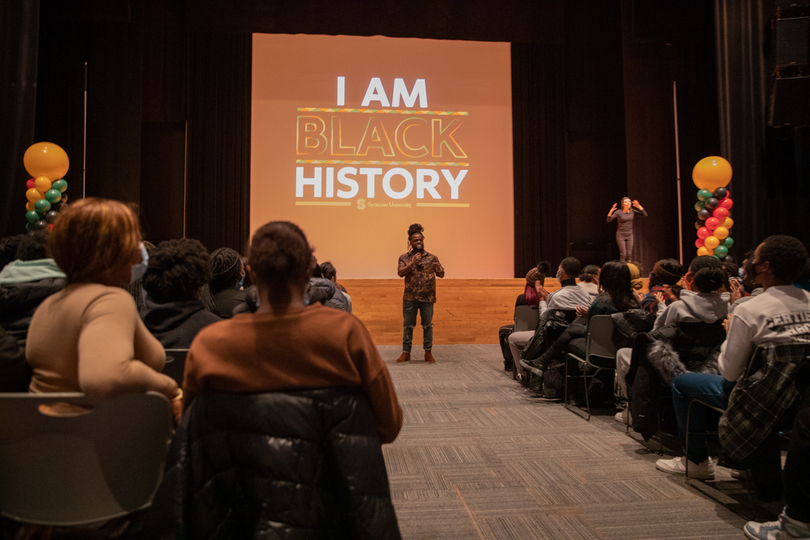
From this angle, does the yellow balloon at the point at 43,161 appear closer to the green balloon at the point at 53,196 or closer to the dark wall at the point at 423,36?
the green balloon at the point at 53,196

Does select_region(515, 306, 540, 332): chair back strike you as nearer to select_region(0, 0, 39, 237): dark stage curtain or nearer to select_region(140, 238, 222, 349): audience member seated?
select_region(140, 238, 222, 349): audience member seated

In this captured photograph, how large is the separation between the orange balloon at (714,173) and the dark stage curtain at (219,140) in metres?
6.78

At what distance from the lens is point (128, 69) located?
8.64m

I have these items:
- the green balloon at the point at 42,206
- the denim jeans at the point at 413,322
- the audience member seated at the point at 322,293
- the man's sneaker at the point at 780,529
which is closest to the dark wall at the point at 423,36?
the green balloon at the point at 42,206

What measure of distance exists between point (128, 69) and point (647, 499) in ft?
30.1

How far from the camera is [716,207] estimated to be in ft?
24.0

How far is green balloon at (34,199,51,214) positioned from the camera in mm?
6551

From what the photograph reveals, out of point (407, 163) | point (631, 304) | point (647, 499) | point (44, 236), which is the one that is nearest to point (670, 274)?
point (631, 304)

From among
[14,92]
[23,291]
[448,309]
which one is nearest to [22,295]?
[23,291]

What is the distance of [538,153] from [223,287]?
810 cm

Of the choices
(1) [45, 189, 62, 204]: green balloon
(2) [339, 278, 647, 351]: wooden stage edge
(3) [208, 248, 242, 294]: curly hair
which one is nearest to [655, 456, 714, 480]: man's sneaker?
(3) [208, 248, 242, 294]: curly hair

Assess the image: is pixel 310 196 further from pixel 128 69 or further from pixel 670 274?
pixel 670 274

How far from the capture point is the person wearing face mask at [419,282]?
5.74 meters

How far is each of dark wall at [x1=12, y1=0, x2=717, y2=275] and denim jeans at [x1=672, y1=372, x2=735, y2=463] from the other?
7178 mm
